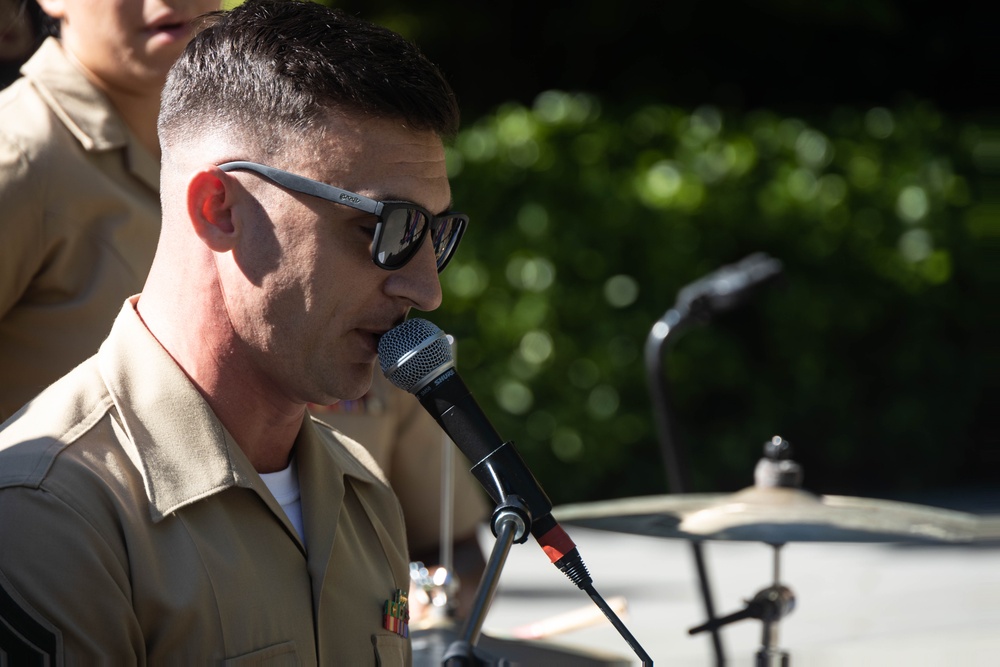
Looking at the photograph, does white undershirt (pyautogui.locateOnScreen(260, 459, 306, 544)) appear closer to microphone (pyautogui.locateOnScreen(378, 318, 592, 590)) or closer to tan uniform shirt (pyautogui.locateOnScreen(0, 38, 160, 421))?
microphone (pyautogui.locateOnScreen(378, 318, 592, 590))

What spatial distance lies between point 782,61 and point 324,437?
939 centimetres

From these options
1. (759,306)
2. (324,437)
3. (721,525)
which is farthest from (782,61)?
(324,437)

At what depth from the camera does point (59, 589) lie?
1.50 metres

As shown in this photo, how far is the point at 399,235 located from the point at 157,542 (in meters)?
0.50

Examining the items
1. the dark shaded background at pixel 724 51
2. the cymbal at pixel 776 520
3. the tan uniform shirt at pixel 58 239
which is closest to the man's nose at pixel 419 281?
the tan uniform shirt at pixel 58 239

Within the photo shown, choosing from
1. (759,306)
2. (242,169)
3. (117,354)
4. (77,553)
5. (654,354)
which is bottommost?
(77,553)

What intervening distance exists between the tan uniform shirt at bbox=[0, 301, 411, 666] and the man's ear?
152mm

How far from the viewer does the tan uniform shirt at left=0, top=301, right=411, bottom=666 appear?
151 centimetres

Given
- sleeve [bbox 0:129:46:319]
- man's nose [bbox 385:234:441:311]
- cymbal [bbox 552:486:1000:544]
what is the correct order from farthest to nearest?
cymbal [bbox 552:486:1000:544] < sleeve [bbox 0:129:46:319] < man's nose [bbox 385:234:441:311]

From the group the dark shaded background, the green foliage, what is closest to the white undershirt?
the green foliage

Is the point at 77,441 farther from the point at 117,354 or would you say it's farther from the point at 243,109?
the point at 243,109

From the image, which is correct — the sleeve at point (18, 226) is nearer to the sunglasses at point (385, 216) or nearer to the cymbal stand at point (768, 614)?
the sunglasses at point (385, 216)

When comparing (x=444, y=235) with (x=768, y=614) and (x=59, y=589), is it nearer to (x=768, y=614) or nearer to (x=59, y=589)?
(x=59, y=589)

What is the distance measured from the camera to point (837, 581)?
6688 mm
